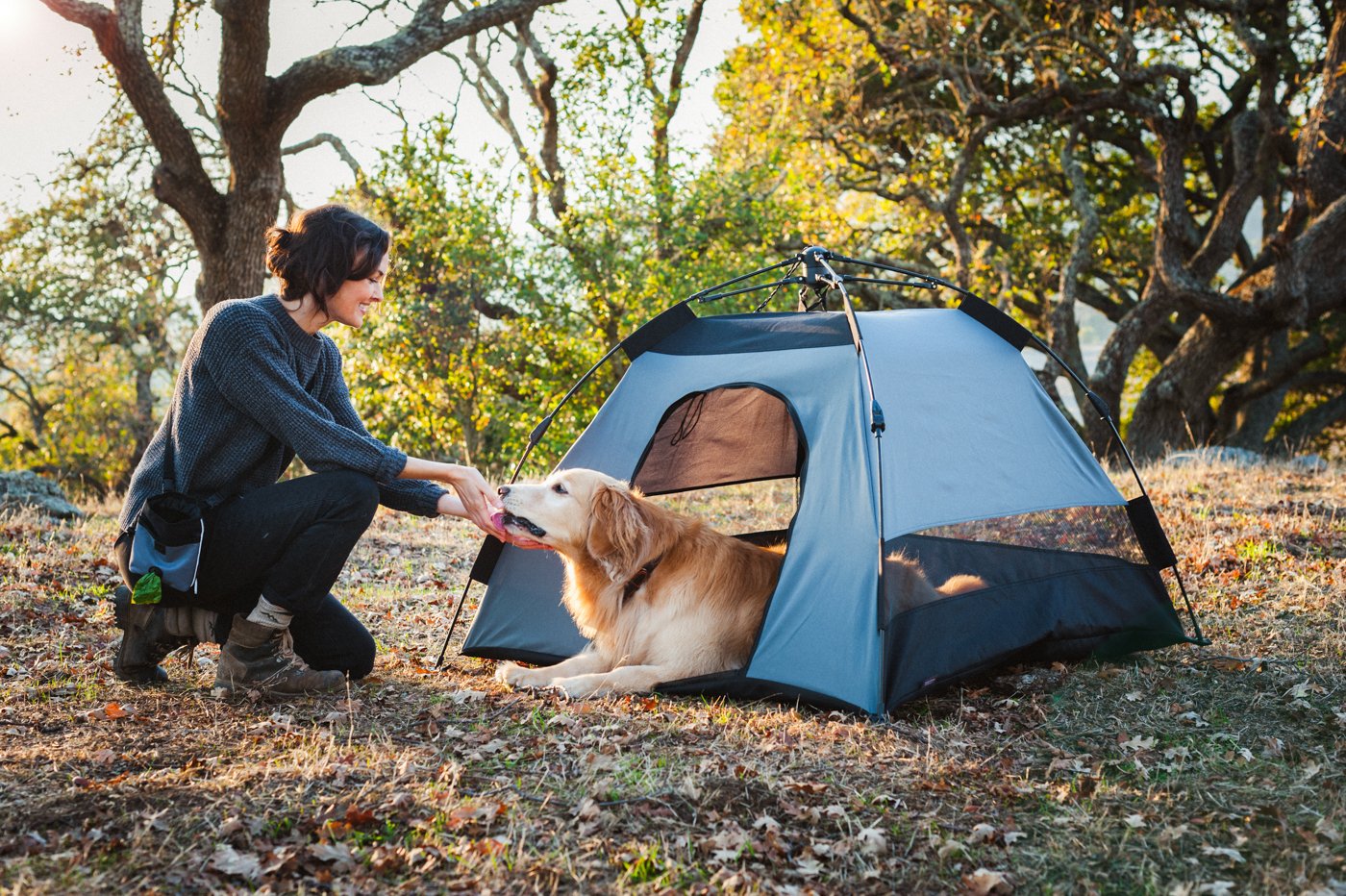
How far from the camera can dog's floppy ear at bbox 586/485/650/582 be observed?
4234 mm

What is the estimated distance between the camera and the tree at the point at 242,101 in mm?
8492

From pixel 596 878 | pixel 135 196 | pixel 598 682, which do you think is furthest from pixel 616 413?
pixel 135 196

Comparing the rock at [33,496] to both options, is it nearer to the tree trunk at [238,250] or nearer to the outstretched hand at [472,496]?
the tree trunk at [238,250]

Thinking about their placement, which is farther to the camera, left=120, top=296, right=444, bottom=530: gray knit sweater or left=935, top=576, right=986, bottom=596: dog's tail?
left=935, top=576, right=986, bottom=596: dog's tail

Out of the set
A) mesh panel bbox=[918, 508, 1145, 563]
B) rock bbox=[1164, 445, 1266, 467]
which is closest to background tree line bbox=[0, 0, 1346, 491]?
rock bbox=[1164, 445, 1266, 467]

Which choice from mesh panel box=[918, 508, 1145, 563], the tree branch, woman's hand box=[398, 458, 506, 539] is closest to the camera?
woman's hand box=[398, 458, 506, 539]

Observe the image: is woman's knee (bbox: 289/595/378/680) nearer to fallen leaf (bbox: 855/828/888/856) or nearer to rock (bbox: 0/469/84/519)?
fallen leaf (bbox: 855/828/888/856)

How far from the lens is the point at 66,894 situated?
7.57 ft

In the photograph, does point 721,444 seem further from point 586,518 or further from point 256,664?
point 256,664

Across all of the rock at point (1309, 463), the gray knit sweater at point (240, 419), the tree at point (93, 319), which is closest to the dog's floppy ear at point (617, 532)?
the gray knit sweater at point (240, 419)

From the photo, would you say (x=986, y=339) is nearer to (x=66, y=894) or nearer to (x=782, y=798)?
(x=782, y=798)

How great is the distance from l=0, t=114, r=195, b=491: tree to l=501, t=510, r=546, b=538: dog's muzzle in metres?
14.0

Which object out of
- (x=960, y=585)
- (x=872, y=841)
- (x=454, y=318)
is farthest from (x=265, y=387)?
(x=454, y=318)

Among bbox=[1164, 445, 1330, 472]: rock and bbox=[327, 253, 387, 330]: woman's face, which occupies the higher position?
bbox=[327, 253, 387, 330]: woman's face
